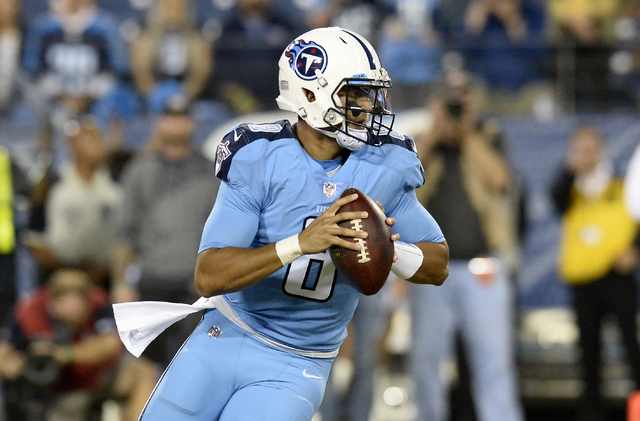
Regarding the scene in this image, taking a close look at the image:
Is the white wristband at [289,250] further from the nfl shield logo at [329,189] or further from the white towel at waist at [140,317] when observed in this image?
the white towel at waist at [140,317]

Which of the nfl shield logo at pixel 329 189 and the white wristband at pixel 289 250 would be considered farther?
the nfl shield logo at pixel 329 189

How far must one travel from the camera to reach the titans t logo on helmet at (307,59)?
2877 millimetres

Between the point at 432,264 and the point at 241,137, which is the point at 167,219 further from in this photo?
the point at 432,264

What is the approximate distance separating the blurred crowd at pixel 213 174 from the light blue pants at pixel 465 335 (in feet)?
0.04

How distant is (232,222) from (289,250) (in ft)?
0.73

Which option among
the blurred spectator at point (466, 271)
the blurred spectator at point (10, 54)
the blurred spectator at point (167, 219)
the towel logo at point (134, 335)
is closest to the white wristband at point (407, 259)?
the towel logo at point (134, 335)

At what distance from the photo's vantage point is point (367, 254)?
2.60 meters

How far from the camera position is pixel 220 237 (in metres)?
2.71

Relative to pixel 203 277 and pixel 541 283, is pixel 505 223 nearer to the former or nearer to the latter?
pixel 541 283

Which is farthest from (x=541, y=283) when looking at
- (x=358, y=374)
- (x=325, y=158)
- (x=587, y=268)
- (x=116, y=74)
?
(x=325, y=158)

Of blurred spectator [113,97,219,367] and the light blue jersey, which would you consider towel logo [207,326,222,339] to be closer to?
the light blue jersey

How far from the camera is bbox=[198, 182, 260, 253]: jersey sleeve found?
2711mm

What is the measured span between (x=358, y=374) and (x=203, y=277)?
8.80ft

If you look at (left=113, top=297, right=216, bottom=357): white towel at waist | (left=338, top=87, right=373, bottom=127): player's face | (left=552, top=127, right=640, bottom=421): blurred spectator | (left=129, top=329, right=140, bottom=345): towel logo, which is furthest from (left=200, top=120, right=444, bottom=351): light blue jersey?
(left=552, top=127, right=640, bottom=421): blurred spectator
